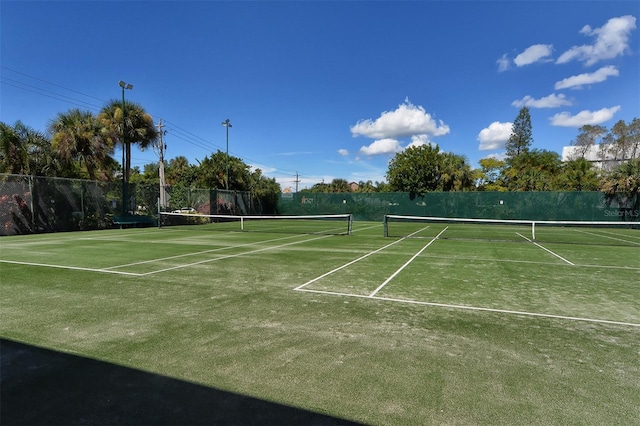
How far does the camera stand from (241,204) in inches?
1415

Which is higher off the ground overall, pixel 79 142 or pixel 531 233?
pixel 79 142

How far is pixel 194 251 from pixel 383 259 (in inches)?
248

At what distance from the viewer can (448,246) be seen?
14172mm

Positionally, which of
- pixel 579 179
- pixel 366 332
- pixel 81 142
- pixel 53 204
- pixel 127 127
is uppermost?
pixel 127 127

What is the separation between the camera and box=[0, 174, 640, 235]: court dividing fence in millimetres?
19031

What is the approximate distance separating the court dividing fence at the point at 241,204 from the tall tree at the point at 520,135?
40.5m

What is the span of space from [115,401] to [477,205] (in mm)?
33772

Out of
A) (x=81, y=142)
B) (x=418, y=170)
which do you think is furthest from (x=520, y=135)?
(x=81, y=142)

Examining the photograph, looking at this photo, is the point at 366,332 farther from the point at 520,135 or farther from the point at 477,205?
the point at 520,135

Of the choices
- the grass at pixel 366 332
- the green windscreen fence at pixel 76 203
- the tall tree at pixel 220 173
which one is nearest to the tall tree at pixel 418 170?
the tall tree at pixel 220 173

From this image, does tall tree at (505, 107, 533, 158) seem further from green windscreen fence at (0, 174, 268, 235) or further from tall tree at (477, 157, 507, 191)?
green windscreen fence at (0, 174, 268, 235)

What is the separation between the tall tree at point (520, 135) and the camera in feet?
218

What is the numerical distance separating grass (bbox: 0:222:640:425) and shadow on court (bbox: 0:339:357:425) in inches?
5.3

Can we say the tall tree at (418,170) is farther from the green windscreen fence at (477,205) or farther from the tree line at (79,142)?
the tree line at (79,142)
